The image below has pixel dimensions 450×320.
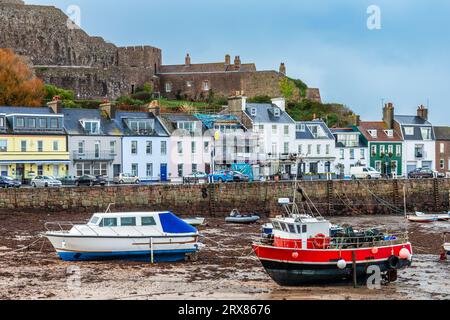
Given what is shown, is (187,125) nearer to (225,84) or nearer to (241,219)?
(241,219)

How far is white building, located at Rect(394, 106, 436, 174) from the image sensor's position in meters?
64.0

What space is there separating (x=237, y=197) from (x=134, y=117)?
35.7 feet

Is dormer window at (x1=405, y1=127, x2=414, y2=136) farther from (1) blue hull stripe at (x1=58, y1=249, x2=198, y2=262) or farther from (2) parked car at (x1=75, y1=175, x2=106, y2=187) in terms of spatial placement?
(1) blue hull stripe at (x1=58, y1=249, x2=198, y2=262)

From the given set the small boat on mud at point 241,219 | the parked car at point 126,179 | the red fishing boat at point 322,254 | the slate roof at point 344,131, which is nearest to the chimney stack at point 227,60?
the slate roof at point 344,131

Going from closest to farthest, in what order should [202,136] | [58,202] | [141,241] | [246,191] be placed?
[141,241], [58,202], [246,191], [202,136]

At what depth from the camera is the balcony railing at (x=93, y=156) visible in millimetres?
50097

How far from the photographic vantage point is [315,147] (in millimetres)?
60406

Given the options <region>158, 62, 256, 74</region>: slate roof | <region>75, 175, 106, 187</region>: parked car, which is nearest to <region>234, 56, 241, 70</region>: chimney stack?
<region>158, 62, 256, 74</region>: slate roof

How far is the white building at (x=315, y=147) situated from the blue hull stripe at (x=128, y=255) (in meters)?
31.9

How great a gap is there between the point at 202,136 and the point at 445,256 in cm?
2797

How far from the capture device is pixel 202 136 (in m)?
55.4

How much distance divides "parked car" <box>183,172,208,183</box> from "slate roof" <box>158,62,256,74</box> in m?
32.1

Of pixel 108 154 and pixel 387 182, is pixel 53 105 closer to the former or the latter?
pixel 108 154
